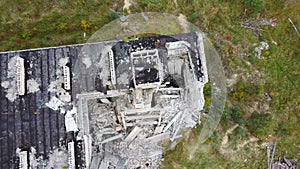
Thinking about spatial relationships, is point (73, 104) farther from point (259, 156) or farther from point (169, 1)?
point (259, 156)

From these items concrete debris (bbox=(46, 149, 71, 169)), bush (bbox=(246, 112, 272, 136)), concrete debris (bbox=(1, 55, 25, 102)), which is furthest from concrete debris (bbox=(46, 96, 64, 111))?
bush (bbox=(246, 112, 272, 136))

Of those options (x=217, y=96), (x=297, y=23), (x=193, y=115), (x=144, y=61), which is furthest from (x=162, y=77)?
(x=297, y=23)

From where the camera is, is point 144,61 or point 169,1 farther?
point 169,1

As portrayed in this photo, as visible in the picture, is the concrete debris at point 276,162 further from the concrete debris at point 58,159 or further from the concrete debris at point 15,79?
the concrete debris at point 15,79

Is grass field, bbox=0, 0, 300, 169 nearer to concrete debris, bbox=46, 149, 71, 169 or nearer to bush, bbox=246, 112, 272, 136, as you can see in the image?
bush, bbox=246, 112, 272, 136

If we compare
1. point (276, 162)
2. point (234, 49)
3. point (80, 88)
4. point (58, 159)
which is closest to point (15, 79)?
point (80, 88)

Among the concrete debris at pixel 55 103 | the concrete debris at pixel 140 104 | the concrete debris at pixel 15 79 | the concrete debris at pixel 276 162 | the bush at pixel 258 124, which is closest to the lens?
the concrete debris at pixel 15 79

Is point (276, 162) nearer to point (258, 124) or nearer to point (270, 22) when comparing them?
point (258, 124)

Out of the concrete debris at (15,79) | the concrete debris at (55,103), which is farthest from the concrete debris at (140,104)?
the concrete debris at (15,79)
